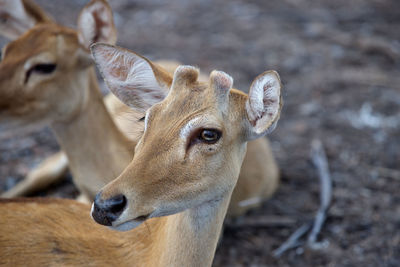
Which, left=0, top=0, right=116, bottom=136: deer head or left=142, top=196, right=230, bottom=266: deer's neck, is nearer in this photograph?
left=142, top=196, right=230, bottom=266: deer's neck

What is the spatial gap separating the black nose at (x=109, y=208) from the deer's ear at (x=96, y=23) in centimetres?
214

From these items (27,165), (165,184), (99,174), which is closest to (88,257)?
(165,184)

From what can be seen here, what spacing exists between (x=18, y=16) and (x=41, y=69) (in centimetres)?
67

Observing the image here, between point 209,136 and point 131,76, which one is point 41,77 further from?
point 209,136

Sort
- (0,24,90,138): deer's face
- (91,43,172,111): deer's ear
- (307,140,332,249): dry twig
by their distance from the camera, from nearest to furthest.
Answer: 1. (91,43,172,111): deer's ear
2. (0,24,90,138): deer's face
3. (307,140,332,249): dry twig

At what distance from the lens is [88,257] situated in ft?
9.47

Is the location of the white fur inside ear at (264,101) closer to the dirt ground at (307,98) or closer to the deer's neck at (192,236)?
the dirt ground at (307,98)

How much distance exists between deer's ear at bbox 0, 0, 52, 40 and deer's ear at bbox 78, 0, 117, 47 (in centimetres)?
56

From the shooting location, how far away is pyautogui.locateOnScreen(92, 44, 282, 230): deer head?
89.7 inches

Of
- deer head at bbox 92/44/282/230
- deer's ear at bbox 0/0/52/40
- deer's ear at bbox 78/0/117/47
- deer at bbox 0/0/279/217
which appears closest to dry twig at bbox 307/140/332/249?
deer at bbox 0/0/279/217

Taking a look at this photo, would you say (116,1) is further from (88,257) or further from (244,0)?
(88,257)

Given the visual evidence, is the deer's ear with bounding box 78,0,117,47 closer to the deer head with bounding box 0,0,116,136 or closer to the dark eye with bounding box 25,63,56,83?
the deer head with bounding box 0,0,116,136

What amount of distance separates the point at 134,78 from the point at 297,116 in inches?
164

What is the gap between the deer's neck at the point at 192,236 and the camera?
2684 millimetres
